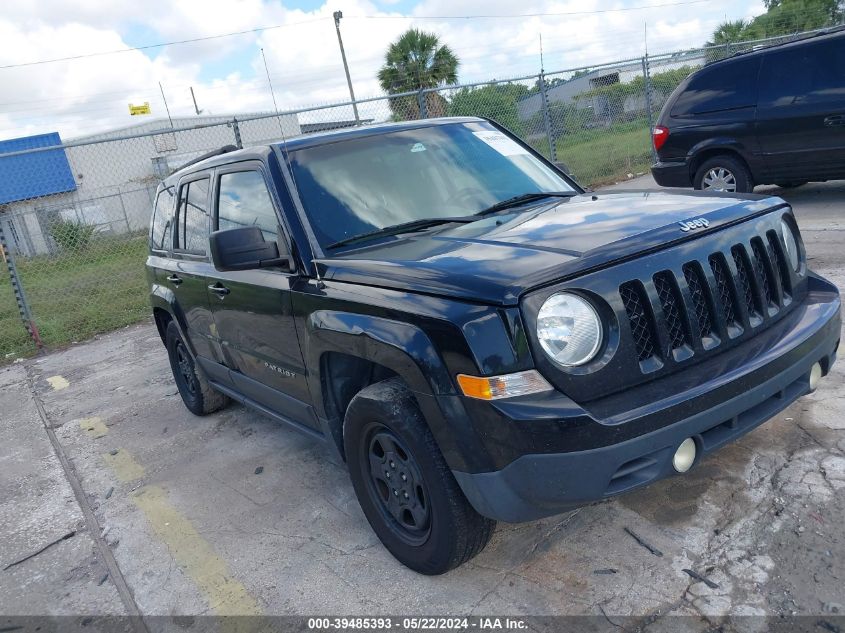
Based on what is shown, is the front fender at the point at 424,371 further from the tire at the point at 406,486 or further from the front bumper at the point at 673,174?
the front bumper at the point at 673,174

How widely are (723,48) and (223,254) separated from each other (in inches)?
593

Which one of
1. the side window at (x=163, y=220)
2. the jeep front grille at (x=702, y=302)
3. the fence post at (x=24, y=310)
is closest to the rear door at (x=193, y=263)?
the side window at (x=163, y=220)

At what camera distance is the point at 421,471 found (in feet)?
8.68

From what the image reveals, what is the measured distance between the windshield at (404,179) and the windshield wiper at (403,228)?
0.02 m

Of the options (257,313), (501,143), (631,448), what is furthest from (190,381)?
(631,448)

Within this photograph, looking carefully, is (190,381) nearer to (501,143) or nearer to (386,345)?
(501,143)

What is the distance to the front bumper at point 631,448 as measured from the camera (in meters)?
2.32

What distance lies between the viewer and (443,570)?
9.21ft

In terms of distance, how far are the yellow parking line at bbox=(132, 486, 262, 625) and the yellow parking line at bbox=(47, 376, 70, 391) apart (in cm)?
335

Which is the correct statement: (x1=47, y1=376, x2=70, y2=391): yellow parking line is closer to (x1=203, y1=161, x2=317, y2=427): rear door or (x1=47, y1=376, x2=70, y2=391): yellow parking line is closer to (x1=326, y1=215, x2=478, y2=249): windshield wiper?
(x1=203, y1=161, x2=317, y2=427): rear door

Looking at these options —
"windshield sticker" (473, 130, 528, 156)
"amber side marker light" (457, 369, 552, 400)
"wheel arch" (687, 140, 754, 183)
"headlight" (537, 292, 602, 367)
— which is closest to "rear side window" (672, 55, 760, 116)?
"wheel arch" (687, 140, 754, 183)

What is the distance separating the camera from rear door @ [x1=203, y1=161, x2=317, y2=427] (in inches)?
135

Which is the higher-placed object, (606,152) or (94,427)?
(606,152)

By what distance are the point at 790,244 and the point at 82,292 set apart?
10.7m
